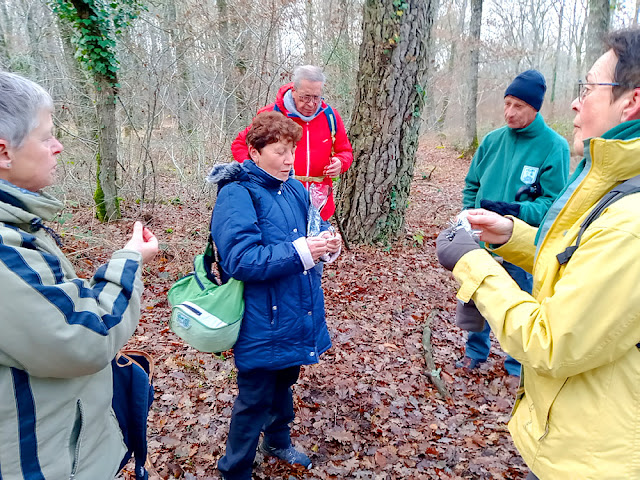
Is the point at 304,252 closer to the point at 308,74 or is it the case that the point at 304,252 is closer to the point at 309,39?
the point at 308,74

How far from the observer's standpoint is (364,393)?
368cm

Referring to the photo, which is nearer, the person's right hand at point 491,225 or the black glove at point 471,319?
the person's right hand at point 491,225

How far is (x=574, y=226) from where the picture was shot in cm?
146

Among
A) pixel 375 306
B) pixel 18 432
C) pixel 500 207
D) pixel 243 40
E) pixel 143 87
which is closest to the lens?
pixel 18 432

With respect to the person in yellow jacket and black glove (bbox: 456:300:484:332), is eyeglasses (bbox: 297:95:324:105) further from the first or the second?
the person in yellow jacket

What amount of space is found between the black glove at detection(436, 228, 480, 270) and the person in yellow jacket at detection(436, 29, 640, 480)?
58mm

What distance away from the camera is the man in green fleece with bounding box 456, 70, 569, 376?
3328 millimetres

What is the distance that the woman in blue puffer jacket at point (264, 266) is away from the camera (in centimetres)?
217

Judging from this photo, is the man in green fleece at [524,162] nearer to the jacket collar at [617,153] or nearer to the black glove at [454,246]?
the black glove at [454,246]

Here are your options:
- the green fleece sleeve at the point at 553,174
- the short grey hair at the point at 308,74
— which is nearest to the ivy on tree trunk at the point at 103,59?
the short grey hair at the point at 308,74

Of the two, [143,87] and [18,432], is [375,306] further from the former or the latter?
[143,87]

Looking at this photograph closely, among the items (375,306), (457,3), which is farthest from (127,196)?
(457,3)

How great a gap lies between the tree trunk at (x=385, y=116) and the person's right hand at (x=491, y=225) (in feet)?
14.0

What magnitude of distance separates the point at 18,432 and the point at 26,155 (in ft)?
2.96
